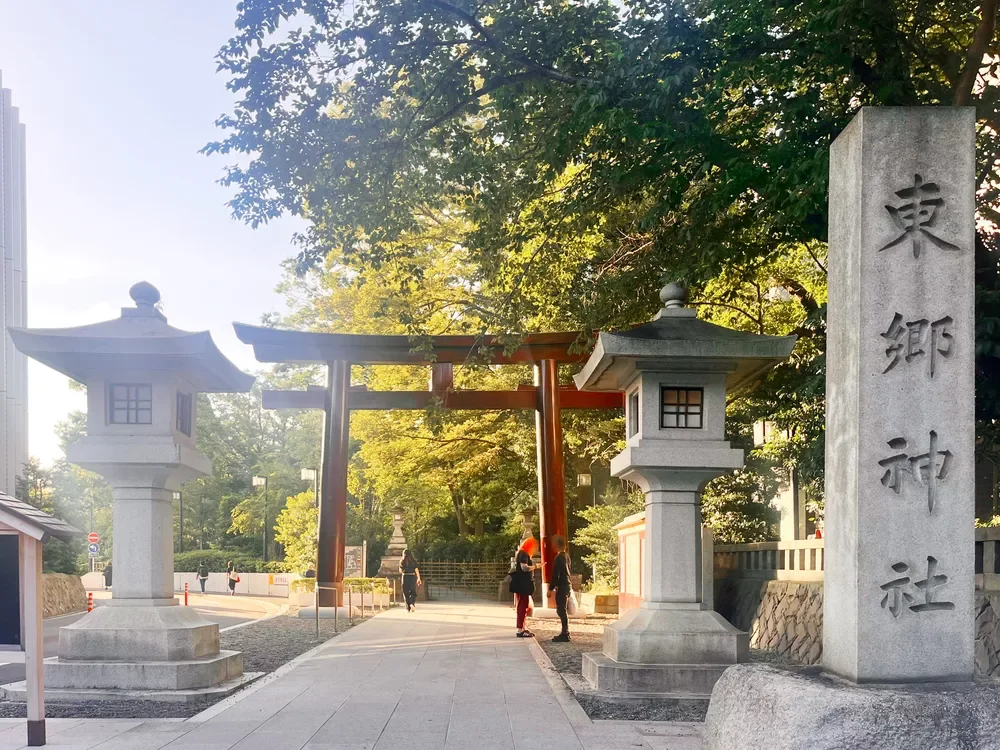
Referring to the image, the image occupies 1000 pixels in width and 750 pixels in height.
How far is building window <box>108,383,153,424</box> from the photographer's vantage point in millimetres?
10586

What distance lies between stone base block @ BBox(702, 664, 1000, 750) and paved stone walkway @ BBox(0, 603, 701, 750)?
2.79 meters

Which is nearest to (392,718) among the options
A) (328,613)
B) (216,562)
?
(328,613)

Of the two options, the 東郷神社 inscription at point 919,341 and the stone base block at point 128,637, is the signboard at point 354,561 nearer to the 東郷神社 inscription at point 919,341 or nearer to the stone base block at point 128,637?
the stone base block at point 128,637

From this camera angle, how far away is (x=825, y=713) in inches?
185

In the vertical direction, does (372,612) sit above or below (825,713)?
below

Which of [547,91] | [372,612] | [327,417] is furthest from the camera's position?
[372,612]

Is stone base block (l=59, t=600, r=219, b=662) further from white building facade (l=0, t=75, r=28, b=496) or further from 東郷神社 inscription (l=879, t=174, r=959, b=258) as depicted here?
white building facade (l=0, t=75, r=28, b=496)

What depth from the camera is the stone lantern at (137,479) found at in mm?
9984

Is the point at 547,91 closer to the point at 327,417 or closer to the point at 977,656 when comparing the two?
the point at 977,656

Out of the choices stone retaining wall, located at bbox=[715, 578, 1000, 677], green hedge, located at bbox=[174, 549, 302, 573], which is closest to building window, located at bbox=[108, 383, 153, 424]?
stone retaining wall, located at bbox=[715, 578, 1000, 677]

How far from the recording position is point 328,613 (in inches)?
810

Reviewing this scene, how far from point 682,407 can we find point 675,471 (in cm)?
75

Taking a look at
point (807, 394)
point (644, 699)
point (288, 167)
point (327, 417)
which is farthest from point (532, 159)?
point (327, 417)

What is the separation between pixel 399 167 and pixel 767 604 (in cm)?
910
